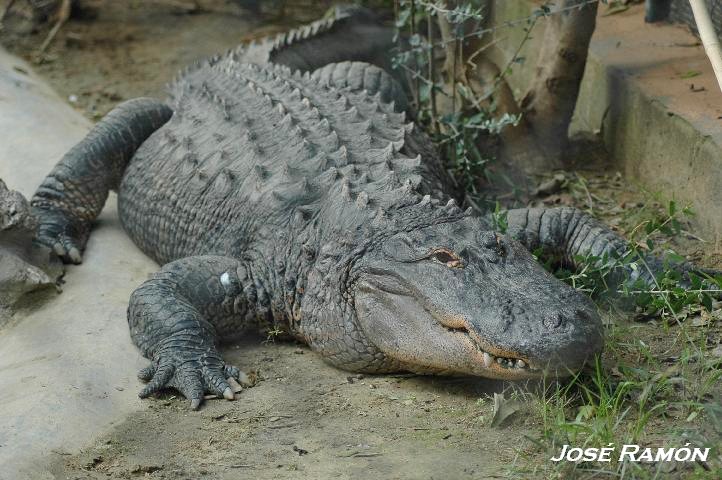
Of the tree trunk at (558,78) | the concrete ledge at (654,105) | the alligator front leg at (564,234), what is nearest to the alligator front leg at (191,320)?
the alligator front leg at (564,234)

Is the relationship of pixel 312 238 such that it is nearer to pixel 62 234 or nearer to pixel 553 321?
pixel 553 321

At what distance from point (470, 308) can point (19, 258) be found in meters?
2.88

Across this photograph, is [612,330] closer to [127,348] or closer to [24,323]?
[127,348]

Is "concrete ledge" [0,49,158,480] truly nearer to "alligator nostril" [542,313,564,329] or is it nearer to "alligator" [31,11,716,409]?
"alligator" [31,11,716,409]

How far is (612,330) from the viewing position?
14.7 feet

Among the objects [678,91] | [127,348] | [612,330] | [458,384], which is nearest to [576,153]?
[678,91]

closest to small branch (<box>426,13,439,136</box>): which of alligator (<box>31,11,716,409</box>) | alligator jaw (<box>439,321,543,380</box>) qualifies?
alligator (<box>31,11,716,409</box>)

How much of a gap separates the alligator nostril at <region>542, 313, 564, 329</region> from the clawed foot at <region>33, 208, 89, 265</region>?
340cm

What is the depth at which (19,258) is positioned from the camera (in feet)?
18.0

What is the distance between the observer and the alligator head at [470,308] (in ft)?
12.1

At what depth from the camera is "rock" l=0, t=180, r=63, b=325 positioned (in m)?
5.32

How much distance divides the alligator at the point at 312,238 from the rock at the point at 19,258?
25 centimetres

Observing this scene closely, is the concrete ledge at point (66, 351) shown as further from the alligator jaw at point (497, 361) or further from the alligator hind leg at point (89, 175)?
the alligator jaw at point (497, 361)

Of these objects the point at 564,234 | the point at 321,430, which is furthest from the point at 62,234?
the point at 564,234
